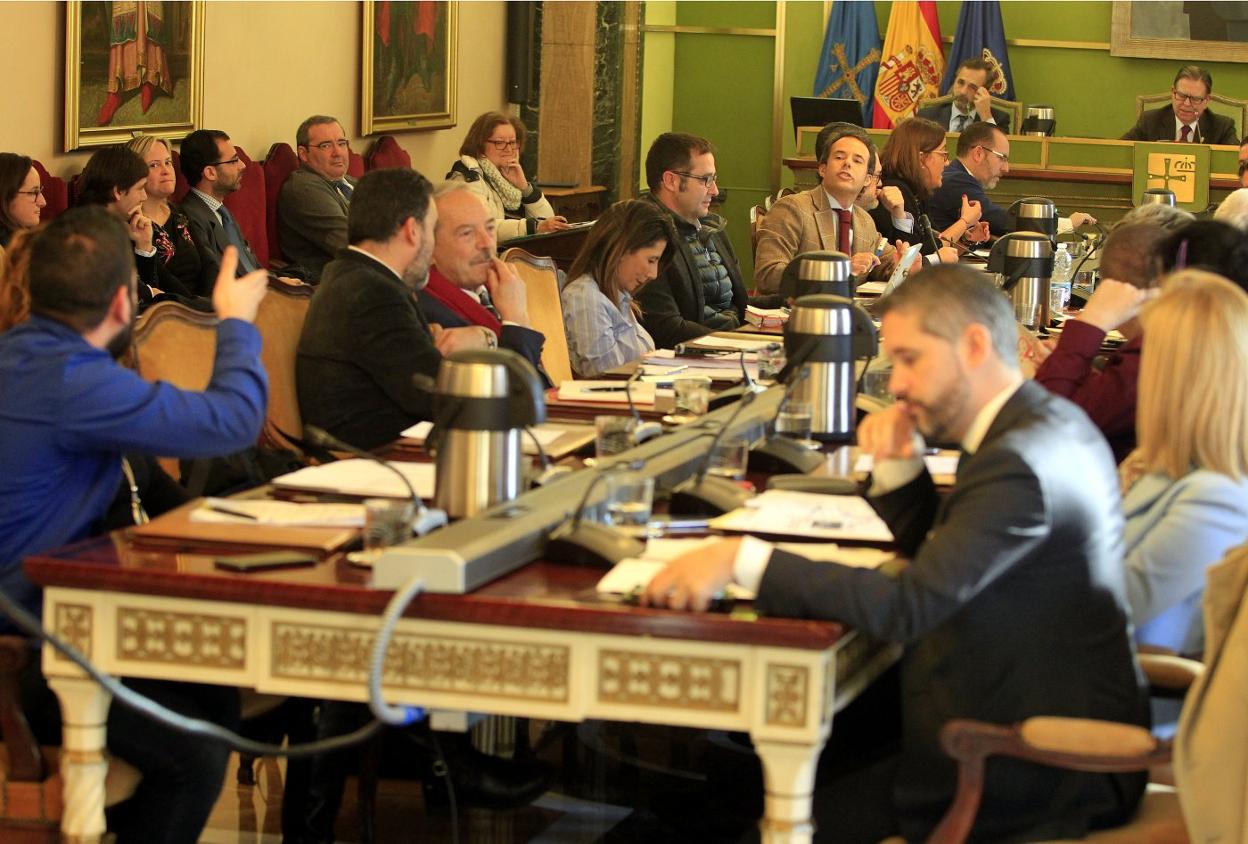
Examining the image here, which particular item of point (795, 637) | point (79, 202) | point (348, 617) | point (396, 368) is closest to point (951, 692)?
point (795, 637)

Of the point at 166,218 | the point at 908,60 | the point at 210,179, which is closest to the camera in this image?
the point at 166,218

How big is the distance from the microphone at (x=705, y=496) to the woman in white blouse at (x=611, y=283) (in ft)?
7.33

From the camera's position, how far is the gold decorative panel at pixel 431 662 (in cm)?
229

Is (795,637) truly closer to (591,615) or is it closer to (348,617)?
(591,615)

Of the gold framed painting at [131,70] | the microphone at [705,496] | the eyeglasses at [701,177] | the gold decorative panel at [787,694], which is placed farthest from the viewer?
the gold framed painting at [131,70]

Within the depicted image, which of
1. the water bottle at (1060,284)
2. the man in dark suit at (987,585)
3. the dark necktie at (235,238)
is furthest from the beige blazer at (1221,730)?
the dark necktie at (235,238)

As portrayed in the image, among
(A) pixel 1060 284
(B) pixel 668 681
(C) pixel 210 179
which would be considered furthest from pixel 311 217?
(B) pixel 668 681

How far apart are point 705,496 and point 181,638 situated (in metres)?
0.89

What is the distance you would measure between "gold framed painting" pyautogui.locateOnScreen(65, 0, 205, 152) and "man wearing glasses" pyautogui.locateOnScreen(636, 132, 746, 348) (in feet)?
7.35

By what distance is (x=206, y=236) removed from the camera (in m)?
7.14

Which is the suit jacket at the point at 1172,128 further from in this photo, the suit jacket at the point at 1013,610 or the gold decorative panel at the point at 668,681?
the gold decorative panel at the point at 668,681

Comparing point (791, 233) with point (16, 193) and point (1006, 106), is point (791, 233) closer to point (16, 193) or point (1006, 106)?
point (16, 193)

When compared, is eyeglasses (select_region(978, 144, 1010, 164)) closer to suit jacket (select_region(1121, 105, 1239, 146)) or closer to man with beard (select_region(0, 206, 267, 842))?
suit jacket (select_region(1121, 105, 1239, 146))

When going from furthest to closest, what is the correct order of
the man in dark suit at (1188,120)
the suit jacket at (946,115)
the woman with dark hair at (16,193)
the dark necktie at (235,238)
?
1. the suit jacket at (946,115)
2. the man in dark suit at (1188,120)
3. the dark necktie at (235,238)
4. the woman with dark hair at (16,193)
